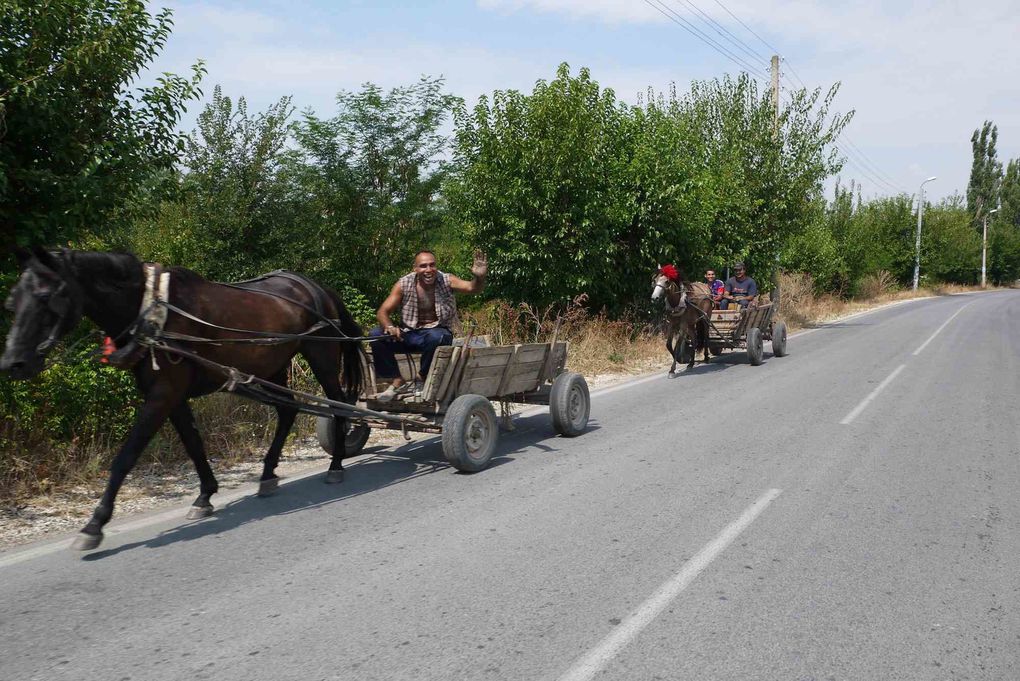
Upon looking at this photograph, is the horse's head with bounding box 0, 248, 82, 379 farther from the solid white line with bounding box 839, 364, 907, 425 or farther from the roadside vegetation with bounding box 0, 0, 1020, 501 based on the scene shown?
the solid white line with bounding box 839, 364, 907, 425

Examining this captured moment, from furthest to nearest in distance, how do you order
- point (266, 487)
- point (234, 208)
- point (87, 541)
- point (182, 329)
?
1. point (234, 208)
2. point (266, 487)
3. point (182, 329)
4. point (87, 541)

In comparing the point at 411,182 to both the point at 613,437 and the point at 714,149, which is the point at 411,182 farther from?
the point at 714,149

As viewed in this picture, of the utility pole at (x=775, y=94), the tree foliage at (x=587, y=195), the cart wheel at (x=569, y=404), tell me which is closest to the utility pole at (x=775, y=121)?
the utility pole at (x=775, y=94)

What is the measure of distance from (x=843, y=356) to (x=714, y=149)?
8327 millimetres

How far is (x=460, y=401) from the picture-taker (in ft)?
23.4

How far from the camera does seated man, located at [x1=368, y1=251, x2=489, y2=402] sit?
7.47 meters

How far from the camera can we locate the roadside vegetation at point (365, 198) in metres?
6.52

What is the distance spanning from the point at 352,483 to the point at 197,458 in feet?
4.52

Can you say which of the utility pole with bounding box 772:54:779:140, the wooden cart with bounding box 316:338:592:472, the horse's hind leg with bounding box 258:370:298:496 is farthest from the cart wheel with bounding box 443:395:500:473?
the utility pole with bounding box 772:54:779:140

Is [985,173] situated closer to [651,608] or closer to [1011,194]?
[1011,194]

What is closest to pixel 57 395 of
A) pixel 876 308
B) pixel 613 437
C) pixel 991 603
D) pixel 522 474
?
pixel 522 474

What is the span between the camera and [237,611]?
425 centimetres

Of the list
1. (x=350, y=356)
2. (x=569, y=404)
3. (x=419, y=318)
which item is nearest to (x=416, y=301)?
(x=419, y=318)

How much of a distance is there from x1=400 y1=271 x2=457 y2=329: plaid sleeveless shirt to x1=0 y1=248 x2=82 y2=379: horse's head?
311 cm
